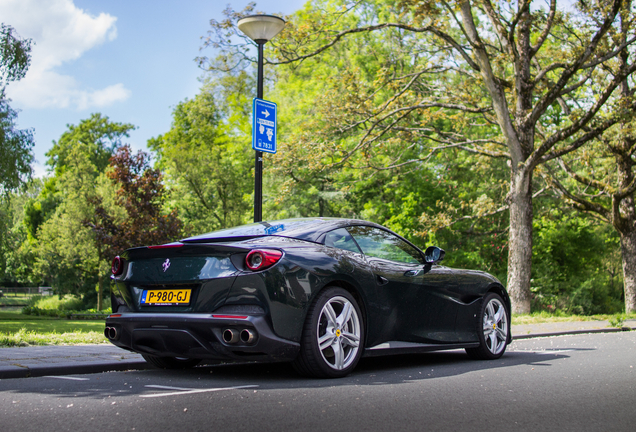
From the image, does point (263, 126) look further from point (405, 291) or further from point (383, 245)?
point (405, 291)

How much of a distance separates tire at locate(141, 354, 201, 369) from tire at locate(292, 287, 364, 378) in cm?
144

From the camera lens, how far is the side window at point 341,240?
5918 mm

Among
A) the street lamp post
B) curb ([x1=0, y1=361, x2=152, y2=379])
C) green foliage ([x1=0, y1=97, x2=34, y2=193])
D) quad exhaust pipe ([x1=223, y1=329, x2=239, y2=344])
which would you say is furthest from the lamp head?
green foliage ([x1=0, y1=97, x2=34, y2=193])

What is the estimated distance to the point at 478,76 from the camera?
61.5 feet

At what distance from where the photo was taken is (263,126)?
34.7 ft

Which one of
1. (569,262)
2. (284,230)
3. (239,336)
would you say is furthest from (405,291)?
(569,262)

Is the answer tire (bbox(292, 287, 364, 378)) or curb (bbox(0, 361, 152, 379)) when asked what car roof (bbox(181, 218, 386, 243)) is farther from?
curb (bbox(0, 361, 152, 379))

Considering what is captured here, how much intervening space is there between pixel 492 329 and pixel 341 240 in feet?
8.46

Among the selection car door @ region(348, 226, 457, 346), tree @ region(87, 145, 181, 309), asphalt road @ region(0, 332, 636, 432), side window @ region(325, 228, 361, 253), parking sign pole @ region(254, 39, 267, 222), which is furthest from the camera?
tree @ region(87, 145, 181, 309)

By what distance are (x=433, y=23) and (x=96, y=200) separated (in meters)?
17.8

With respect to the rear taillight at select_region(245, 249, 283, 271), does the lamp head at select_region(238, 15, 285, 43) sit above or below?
above

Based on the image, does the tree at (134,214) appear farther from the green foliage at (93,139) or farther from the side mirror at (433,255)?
the green foliage at (93,139)

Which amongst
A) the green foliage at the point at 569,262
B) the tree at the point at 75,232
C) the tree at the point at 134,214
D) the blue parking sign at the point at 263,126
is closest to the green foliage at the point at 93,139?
the tree at the point at 75,232

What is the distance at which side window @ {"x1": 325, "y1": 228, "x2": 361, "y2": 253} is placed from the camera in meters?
5.92
